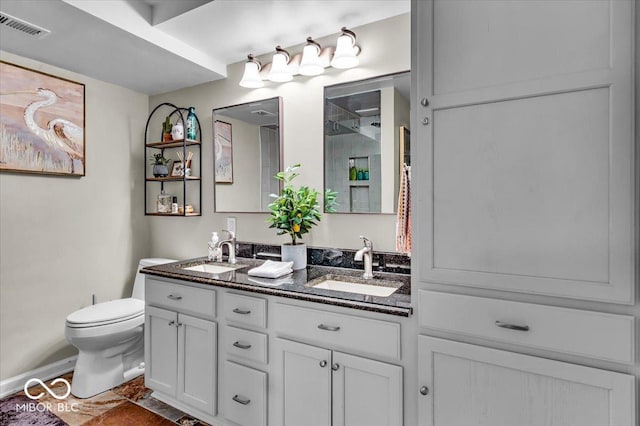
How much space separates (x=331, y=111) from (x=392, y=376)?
1.52m

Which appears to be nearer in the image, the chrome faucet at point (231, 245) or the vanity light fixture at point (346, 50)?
the vanity light fixture at point (346, 50)

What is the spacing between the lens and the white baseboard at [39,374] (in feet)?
7.51

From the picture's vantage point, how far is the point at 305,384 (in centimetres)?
155

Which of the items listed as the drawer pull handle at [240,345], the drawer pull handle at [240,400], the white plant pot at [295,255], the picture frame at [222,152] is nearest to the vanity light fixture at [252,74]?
the picture frame at [222,152]

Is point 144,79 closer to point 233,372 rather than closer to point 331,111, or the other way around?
point 331,111

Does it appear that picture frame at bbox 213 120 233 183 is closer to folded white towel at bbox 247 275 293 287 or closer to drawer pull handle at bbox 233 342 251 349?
folded white towel at bbox 247 275 293 287

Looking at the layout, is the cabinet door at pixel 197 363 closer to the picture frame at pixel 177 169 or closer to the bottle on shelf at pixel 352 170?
the bottle on shelf at pixel 352 170

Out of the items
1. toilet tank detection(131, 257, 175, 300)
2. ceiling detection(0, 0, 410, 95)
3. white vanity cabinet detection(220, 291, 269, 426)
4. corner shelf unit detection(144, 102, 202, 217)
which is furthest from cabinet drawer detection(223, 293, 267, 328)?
ceiling detection(0, 0, 410, 95)

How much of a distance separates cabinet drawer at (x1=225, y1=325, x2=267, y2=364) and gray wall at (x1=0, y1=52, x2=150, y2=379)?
1648mm

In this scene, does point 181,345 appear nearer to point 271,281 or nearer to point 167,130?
point 271,281

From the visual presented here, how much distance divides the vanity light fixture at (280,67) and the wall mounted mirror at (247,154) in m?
0.14

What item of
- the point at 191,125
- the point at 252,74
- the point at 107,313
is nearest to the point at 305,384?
the point at 107,313

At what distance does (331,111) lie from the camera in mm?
2168

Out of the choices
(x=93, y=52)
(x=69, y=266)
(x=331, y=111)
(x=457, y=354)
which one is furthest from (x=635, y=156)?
(x=69, y=266)
